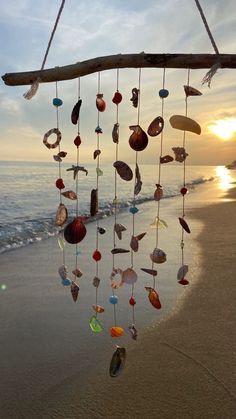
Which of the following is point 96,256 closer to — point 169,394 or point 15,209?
point 169,394

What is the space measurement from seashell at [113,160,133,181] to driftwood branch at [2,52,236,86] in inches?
20.9

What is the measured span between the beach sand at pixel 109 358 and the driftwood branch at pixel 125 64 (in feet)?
8.91

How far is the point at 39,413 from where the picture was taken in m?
3.48

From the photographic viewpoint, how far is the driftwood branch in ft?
6.68

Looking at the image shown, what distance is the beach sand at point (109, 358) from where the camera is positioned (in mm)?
3547

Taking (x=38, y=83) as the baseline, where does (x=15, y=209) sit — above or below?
below

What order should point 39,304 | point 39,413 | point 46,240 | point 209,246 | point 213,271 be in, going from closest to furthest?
point 39,413
point 39,304
point 213,271
point 209,246
point 46,240

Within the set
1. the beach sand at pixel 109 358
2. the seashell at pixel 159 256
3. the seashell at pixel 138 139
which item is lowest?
the beach sand at pixel 109 358

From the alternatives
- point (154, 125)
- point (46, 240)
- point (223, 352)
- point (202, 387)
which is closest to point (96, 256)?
point (154, 125)

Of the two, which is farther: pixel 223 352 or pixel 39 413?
pixel 223 352

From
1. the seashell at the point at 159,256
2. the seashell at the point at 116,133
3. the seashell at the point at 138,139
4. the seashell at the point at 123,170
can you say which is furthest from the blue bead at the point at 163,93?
the seashell at the point at 159,256

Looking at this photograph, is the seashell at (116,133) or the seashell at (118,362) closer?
the seashell at (116,133)

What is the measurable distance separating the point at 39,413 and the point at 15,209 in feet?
53.4

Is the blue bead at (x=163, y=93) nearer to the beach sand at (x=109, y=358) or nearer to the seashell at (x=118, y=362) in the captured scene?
the seashell at (x=118, y=362)
